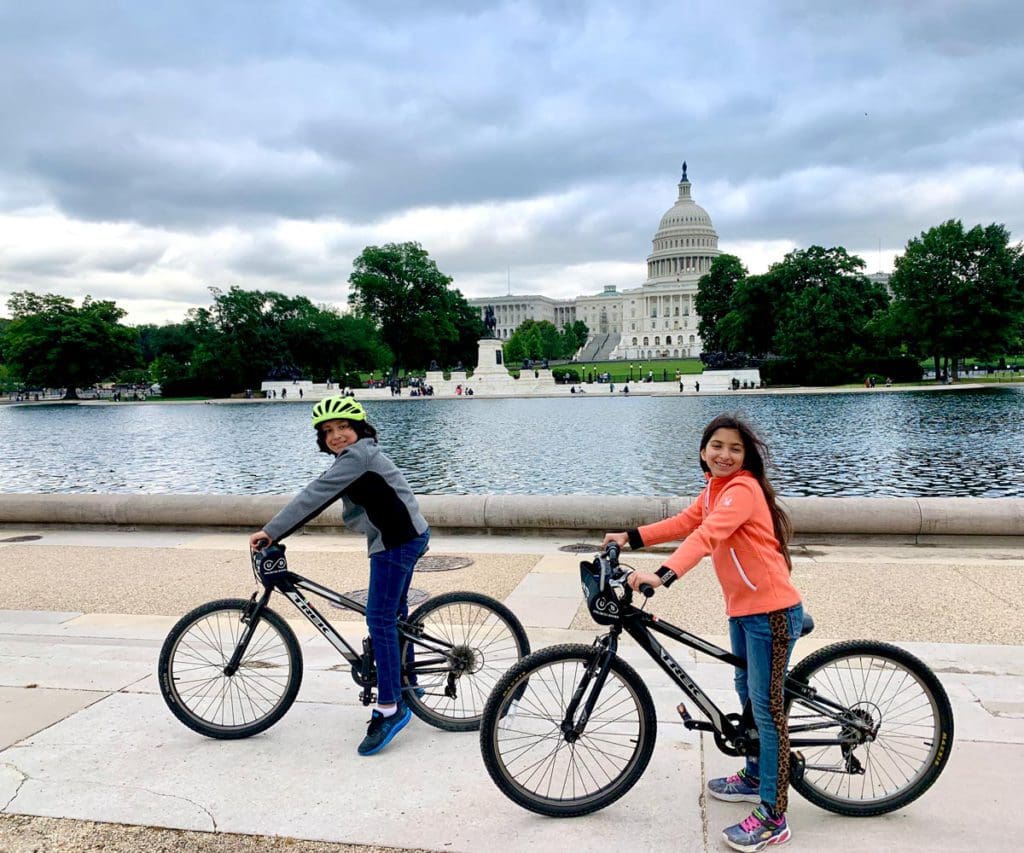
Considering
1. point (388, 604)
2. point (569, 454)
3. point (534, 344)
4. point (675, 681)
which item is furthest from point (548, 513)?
point (534, 344)

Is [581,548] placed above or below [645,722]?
below

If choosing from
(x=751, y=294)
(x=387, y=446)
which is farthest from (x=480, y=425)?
(x=751, y=294)

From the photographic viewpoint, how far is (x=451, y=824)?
385cm

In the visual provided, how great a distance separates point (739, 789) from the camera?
4.00 metres

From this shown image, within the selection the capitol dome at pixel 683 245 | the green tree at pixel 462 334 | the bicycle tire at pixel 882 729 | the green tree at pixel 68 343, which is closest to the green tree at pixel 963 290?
the green tree at pixel 462 334

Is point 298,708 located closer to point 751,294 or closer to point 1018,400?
point 1018,400

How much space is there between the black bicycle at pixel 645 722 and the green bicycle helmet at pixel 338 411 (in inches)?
62.9

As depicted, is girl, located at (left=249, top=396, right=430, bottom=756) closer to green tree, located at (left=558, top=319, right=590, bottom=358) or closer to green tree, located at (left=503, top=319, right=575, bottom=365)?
green tree, located at (left=503, top=319, right=575, bottom=365)

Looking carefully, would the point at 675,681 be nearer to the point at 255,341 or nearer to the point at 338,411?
the point at 338,411

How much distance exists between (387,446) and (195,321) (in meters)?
70.7

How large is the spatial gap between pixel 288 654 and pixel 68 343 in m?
92.5

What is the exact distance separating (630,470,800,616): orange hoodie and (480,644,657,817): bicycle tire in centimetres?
60

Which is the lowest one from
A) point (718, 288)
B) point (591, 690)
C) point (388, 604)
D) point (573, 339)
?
point (591, 690)

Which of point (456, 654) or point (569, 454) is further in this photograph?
point (569, 454)
